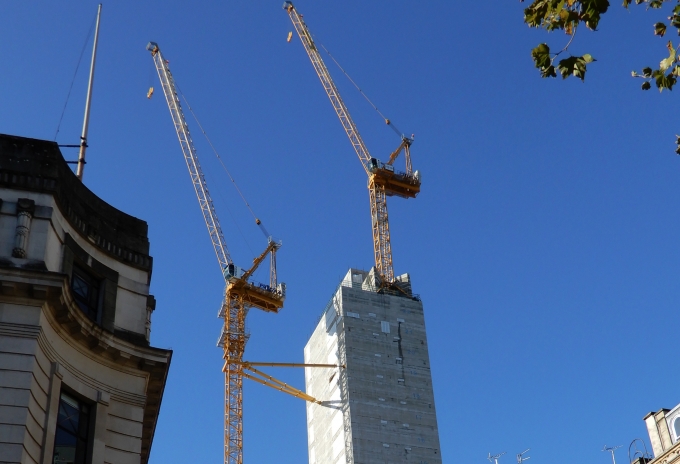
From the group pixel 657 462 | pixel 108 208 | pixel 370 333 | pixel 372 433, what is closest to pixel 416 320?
pixel 370 333

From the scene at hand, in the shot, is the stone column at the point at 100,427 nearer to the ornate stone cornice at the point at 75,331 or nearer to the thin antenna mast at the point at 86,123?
the ornate stone cornice at the point at 75,331

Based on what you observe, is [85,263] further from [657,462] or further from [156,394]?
[657,462]

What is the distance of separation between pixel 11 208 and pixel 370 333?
120 metres

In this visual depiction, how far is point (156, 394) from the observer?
3269 cm

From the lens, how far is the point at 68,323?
29516mm

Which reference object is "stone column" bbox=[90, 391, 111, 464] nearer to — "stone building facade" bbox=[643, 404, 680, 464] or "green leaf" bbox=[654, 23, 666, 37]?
"green leaf" bbox=[654, 23, 666, 37]

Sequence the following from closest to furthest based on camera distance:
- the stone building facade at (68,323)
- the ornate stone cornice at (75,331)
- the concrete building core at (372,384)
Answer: the stone building facade at (68,323) → the ornate stone cornice at (75,331) → the concrete building core at (372,384)

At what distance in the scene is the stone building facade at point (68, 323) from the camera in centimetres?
2750

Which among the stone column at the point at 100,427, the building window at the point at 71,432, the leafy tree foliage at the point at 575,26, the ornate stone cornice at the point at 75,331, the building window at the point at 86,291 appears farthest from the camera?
the building window at the point at 86,291

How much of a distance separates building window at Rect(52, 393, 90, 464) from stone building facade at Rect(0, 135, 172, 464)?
0.03 metres

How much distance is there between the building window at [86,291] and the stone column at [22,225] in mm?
2279

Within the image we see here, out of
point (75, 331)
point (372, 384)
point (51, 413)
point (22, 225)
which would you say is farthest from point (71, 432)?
point (372, 384)

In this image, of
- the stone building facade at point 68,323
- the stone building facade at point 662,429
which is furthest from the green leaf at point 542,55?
the stone building facade at point 662,429

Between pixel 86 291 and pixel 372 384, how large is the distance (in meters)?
113
